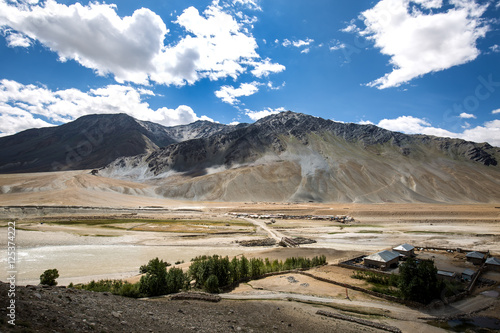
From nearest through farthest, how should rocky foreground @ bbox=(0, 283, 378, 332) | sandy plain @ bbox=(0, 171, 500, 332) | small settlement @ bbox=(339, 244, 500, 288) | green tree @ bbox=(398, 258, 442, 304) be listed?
rocky foreground @ bbox=(0, 283, 378, 332), green tree @ bbox=(398, 258, 442, 304), sandy plain @ bbox=(0, 171, 500, 332), small settlement @ bbox=(339, 244, 500, 288)

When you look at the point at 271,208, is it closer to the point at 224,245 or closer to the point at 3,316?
the point at 224,245

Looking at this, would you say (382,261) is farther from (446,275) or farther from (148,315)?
(148,315)

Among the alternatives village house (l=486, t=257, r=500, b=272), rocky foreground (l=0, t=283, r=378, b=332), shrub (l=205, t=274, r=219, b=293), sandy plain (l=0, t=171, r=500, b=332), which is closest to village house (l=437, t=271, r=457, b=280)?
sandy plain (l=0, t=171, r=500, b=332)

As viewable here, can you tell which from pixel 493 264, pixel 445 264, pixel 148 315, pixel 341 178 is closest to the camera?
pixel 148 315

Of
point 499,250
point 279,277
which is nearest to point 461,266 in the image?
point 499,250

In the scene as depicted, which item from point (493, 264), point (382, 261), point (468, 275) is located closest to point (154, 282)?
point (382, 261)

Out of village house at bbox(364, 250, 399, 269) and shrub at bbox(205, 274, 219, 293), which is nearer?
shrub at bbox(205, 274, 219, 293)

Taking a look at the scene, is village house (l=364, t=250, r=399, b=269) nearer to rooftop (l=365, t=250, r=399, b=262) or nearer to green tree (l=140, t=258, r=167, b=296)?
rooftop (l=365, t=250, r=399, b=262)
